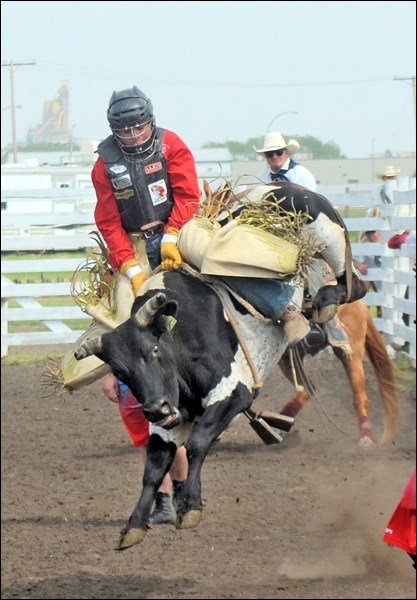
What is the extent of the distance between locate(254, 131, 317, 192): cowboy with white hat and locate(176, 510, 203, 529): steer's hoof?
7.09ft

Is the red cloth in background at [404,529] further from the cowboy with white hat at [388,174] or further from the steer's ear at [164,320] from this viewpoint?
the cowboy with white hat at [388,174]

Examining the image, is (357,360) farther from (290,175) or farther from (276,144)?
(290,175)

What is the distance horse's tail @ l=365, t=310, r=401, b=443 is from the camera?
10.8 metres

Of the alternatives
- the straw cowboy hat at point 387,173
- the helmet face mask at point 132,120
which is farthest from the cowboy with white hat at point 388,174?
the helmet face mask at point 132,120

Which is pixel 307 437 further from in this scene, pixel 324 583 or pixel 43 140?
pixel 43 140

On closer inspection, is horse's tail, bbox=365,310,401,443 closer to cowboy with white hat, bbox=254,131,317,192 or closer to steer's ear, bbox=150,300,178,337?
cowboy with white hat, bbox=254,131,317,192

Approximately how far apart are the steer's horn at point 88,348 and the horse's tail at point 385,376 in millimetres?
5643

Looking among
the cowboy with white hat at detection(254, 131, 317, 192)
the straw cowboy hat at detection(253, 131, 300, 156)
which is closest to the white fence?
the straw cowboy hat at detection(253, 131, 300, 156)

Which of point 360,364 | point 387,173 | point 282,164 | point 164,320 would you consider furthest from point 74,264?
point 164,320

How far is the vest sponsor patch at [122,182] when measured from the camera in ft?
19.0

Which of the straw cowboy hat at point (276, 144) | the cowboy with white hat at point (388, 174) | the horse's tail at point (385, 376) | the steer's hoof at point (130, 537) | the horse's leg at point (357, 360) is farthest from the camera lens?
the horse's leg at point (357, 360)

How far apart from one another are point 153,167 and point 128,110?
32 centimetres

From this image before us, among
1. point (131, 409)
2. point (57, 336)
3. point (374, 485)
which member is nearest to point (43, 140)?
point (131, 409)

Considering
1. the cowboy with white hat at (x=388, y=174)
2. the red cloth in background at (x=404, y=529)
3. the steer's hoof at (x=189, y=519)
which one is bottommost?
the steer's hoof at (x=189, y=519)
